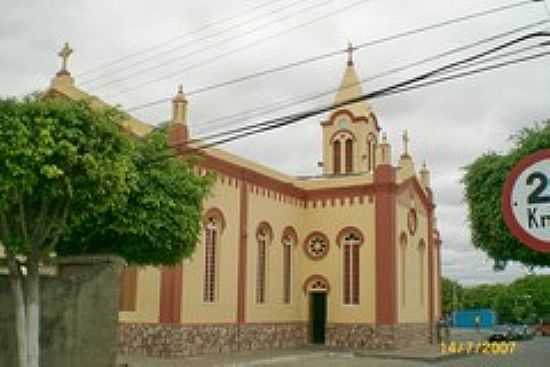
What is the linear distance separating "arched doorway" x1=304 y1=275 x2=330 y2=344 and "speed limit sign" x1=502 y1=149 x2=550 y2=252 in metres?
27.3

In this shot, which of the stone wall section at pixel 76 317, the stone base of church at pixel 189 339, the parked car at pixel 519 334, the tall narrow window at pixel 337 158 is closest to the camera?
the stone wall section at pixel 76 317

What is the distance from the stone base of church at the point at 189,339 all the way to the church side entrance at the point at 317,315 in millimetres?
3596

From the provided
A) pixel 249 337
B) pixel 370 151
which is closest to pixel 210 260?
pixel 249 337

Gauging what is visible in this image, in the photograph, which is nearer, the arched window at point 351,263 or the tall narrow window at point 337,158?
the arched window at point 351,263

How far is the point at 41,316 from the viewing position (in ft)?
39.5

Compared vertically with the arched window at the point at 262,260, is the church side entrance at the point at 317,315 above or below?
below

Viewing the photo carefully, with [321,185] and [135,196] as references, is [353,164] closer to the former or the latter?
[321,185]

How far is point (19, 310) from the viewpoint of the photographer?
428 inches

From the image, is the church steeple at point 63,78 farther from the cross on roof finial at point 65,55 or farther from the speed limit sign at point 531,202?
the speed limit sign at point 531,202

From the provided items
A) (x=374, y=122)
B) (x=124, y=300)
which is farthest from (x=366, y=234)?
(x=124, y=300)

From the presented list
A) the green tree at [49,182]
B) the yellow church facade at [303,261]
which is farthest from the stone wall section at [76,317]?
the yellow church facade at [303,261]

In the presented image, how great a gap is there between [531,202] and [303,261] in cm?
2785

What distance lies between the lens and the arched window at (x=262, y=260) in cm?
2764

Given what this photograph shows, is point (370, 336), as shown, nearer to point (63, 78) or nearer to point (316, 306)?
point (316, 306)
